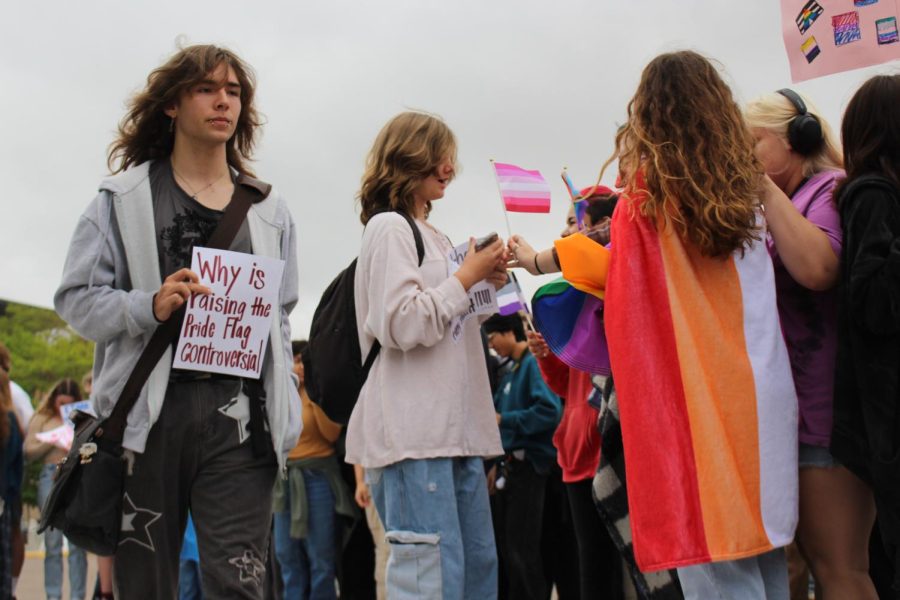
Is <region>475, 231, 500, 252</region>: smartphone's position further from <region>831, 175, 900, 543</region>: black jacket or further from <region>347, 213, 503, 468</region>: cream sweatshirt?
<region>831, 175, 900, 543</region>: black jacket

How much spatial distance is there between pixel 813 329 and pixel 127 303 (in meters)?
2.23

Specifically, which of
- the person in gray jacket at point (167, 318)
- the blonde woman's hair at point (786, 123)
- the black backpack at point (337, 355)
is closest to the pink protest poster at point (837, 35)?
the blonde woman's hair at point (786, 123)

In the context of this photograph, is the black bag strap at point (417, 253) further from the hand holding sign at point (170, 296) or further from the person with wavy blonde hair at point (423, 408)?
the hand holding sign at point (170, 296)

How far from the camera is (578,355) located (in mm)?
3703

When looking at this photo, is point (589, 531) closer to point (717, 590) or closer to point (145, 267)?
point (717, 590)

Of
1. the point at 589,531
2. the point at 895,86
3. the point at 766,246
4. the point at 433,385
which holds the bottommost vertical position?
the point at 589,531

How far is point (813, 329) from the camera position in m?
3.44

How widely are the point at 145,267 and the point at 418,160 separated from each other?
120 cm

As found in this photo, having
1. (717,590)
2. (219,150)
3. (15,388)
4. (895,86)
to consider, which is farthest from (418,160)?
(15,388)

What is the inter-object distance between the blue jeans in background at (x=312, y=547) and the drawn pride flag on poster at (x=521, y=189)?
3.86m

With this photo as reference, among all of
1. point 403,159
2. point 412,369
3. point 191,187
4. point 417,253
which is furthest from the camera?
point 403,159

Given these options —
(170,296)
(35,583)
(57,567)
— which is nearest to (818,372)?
(170,296)

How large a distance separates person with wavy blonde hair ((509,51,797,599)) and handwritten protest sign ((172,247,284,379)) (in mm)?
1197

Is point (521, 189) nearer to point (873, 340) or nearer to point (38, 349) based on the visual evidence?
point (873, 340)
